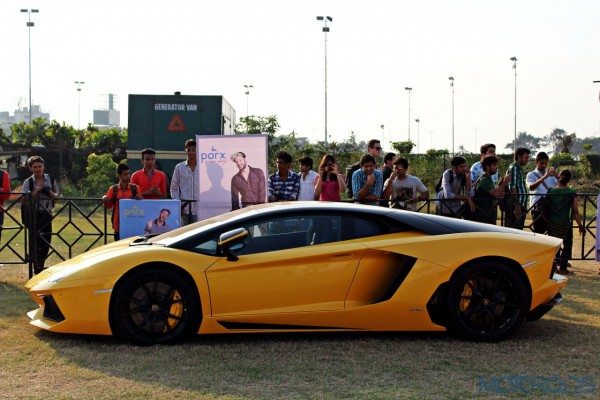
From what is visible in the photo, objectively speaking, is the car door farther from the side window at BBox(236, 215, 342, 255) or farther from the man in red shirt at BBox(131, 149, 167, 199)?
the man in red shirt at BBox(131, 149, 167, 199)

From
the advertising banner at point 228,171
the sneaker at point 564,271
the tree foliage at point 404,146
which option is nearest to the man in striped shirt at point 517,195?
the sneaker at point 564,271

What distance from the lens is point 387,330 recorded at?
730 centimetres

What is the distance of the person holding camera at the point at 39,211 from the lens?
429 inches

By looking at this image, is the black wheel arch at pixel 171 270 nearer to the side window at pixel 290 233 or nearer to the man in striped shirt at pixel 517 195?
the side window at pixel 290 233

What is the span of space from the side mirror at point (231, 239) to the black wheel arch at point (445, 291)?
5.67ft

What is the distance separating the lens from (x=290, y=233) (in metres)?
7.25

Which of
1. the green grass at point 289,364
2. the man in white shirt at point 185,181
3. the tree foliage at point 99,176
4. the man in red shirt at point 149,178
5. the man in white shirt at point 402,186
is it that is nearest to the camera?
the green grass at point 289,364

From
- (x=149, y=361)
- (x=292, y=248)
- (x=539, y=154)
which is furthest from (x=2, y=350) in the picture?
(x=539, y=154)

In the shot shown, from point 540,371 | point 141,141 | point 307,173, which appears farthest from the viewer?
point 141,141

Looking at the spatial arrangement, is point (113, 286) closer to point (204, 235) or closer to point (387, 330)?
point (204, 235)

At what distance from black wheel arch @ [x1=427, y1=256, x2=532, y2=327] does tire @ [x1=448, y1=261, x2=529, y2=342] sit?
0.03m

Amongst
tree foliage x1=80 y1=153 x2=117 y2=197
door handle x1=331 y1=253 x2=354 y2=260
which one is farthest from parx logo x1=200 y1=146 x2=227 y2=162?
tree foliage x1=80 y1=153 x2=117 y2=197

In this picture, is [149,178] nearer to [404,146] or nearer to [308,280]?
[308,280]

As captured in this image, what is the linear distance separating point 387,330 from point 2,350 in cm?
329
